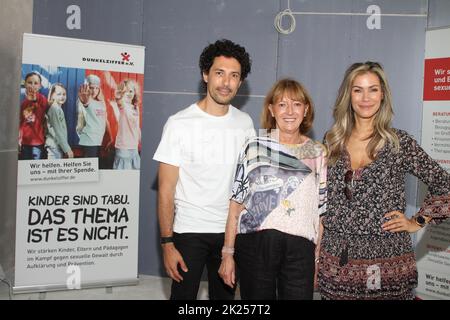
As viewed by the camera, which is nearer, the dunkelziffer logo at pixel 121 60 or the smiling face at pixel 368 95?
the smiling face at pixel 368 95

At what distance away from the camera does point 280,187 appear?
188 centimetres

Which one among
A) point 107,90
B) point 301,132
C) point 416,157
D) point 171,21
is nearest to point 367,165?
point 416,157

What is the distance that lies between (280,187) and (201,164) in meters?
0.49

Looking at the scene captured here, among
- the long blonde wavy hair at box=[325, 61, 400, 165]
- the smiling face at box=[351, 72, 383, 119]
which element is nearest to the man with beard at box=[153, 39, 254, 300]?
the long blonde wavy hair at box=[325, 61, 400, 165]

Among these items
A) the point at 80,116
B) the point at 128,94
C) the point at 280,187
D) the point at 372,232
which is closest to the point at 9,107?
the point at 80,116

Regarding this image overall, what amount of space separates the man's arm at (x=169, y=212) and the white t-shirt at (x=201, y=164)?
31 mm

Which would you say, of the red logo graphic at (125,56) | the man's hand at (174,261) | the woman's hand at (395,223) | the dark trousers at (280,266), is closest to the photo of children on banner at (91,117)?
the red logo graphic at (125,56)

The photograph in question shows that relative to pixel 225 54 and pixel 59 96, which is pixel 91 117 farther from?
pixel 225 54

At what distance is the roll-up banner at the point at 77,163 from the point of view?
329cm

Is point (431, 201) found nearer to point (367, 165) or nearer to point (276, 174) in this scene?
point (367, 165)

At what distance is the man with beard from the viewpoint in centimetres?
224

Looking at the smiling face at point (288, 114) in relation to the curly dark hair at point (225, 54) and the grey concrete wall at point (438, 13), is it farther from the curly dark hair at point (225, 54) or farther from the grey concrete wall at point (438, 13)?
the grey concrete wall at point (438, 13)

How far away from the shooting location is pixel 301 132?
2.11 meters
